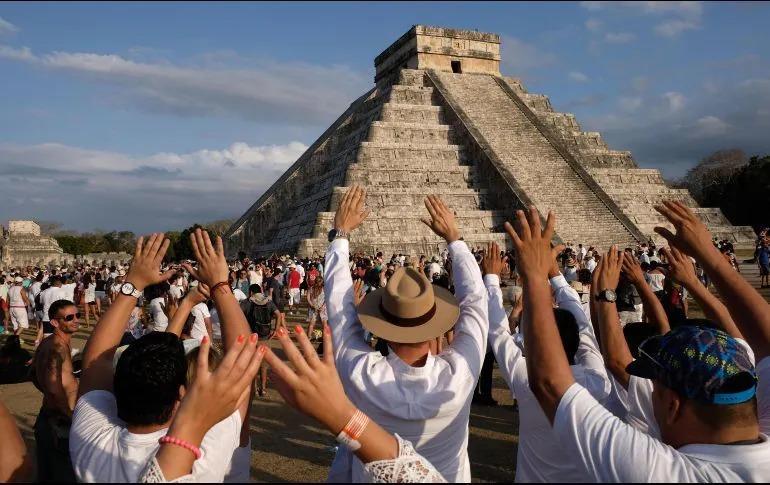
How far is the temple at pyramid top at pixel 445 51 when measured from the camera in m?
32.9

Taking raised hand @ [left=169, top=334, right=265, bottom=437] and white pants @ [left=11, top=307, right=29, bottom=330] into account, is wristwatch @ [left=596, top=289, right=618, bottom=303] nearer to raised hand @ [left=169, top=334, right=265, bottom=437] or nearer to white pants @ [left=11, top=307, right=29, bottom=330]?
raised hand @ [left=169, top=334, right=265, bottom=437]

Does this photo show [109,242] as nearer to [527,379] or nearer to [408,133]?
[408,133]

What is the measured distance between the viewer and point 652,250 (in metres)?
17.7

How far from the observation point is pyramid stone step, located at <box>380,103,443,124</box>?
2811cm

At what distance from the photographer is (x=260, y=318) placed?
8.82 meters

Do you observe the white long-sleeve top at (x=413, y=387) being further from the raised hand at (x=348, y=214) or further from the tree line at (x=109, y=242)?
the tree line at (x=109, y=242)

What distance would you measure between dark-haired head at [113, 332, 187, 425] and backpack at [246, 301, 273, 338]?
21.7 feet

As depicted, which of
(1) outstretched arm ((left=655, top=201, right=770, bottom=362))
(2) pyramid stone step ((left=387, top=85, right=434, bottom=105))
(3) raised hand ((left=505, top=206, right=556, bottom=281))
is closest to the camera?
(3) raised hand ((left=505, top=206, right=556, bottom=281))

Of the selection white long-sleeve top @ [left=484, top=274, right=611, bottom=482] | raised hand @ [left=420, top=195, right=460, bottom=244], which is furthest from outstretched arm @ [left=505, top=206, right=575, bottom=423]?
raised hand @ [left=420, top=195, right=460, bottom=244]

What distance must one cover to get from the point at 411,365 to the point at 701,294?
1.78 metres

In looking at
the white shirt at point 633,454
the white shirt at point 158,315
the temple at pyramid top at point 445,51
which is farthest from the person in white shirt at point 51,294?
the temple at pyramid top at point 445,51

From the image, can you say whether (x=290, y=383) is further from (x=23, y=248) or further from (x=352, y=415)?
(x=23, y=248)

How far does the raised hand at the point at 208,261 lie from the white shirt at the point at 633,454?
173 cm

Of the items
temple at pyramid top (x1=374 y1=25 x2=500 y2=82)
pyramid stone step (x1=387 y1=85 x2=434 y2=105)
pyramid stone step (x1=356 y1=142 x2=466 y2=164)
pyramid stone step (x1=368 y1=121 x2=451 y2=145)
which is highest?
→ temple at pyramid top (x1=374 y1=25 x2=500 y2=82)
